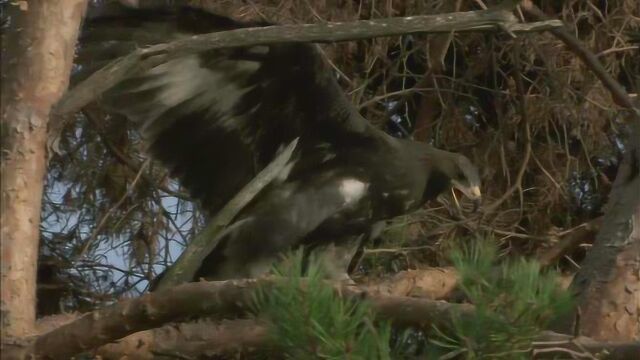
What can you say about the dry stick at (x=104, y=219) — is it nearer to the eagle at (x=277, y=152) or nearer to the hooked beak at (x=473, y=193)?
the eagle at (x=277, y=152)

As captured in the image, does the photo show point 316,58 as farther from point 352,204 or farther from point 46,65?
point 46,65

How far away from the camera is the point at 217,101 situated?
2.83 m

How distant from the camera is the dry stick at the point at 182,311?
5.28ft

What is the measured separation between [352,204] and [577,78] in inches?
28.2

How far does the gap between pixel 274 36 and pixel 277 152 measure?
101 centimetres

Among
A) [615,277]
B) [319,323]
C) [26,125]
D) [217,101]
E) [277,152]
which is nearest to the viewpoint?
[319,323]

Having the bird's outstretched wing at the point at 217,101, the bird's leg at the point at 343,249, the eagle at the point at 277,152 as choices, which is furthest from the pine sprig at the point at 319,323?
the bird's leg at the point at 343,249

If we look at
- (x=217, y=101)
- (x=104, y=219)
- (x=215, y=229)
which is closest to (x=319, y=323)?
(x=215, y=229)

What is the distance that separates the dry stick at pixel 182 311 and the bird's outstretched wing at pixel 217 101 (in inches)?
34.2

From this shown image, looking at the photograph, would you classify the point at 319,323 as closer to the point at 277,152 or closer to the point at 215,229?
the point at 215,229

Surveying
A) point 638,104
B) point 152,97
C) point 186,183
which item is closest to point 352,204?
point 186,183

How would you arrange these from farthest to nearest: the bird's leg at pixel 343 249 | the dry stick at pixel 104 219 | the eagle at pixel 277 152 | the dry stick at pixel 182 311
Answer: the dry stick at pixel 104 219, the bird's leg at pixel 343 249, the eagle at pixel 277 152, the dry stick at pixel 182 311

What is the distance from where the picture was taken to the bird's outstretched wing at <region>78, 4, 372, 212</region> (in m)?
2.53

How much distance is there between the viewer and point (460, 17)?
1.97 meters
